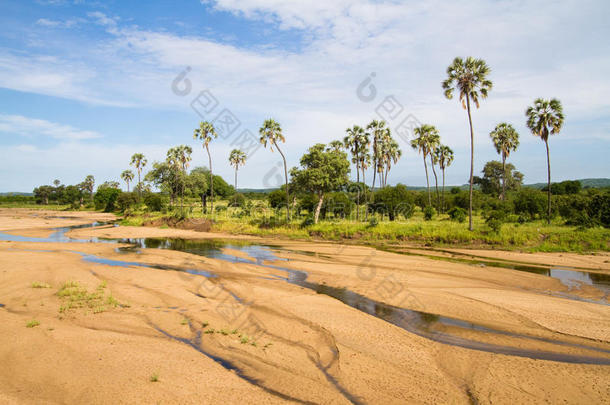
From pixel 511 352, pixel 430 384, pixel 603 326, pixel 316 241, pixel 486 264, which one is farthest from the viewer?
pixel 316 241

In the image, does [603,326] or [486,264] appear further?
[486,264]

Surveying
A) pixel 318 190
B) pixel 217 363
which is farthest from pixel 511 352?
pixel 318 190

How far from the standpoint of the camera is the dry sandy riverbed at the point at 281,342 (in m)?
6.89

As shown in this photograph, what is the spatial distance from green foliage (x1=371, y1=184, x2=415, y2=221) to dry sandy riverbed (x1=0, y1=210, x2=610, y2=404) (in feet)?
82.1

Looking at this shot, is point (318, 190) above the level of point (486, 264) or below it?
above

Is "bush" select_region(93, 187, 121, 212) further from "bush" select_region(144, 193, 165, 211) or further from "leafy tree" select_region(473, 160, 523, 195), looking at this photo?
"leafy tree" select_region(473, 160, 523, 195)

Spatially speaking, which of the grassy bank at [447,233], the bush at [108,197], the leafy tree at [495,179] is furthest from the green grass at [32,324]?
the leafy tree at [495,179]

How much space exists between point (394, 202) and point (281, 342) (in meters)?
35.7

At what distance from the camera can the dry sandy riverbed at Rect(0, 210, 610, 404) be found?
689 centimetres

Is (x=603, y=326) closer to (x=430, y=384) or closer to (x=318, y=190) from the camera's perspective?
(x=430, y=384)

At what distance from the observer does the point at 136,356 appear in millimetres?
8133

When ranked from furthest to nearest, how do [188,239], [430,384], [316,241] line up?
[188,239] → [316,241] → [430,384]

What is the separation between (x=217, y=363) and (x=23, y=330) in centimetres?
602

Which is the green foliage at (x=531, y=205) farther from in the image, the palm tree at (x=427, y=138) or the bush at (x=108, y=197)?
the bush at (x=108, y=197)
